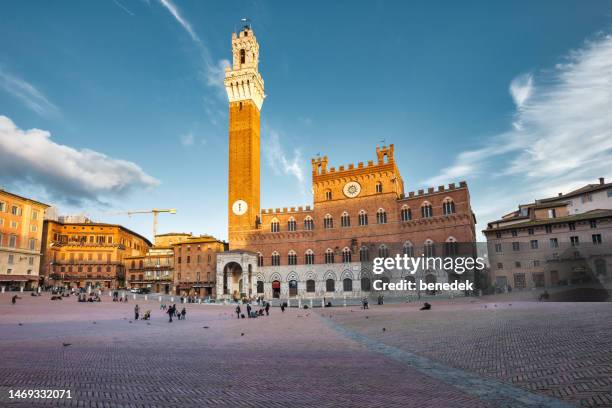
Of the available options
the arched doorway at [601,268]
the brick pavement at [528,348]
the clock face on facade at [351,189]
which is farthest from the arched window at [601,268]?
the brick pavement at [528,348]

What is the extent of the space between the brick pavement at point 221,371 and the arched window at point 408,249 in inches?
1244

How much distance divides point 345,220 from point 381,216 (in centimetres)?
515

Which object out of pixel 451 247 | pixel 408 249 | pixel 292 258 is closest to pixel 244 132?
pixel 292 258

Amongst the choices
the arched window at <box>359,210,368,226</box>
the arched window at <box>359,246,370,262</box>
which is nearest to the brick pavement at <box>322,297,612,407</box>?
the arched window at <box>359,246,370,262</box>

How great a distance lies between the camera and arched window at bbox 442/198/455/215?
47375mm

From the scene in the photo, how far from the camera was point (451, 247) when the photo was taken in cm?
4634

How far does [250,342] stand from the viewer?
16.4 m

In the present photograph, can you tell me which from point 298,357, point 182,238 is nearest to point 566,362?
point 298,357

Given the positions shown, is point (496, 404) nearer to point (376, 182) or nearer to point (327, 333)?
point (327, 333)

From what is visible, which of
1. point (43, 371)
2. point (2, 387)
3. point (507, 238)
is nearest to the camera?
point (2, 387)

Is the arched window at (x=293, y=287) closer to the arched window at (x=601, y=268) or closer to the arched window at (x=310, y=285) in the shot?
the arched window at (x=310, y=285)

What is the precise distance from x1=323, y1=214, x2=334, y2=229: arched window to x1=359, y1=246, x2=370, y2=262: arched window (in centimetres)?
550

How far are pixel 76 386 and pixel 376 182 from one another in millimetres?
47613

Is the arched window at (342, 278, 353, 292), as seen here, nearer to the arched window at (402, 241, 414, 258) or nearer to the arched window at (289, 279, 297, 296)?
the arched window at (289, 279, 297, 296)
